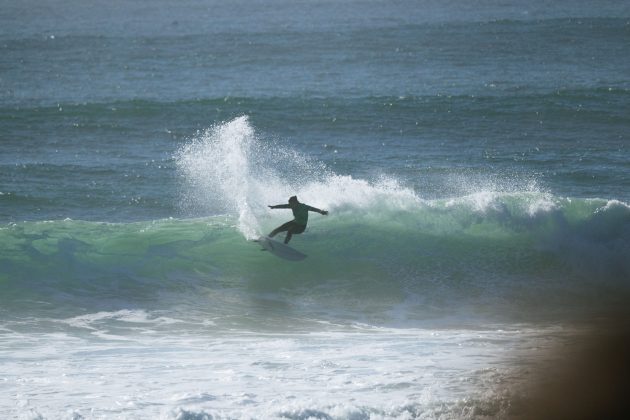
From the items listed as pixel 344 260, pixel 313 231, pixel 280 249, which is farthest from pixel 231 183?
pixel 344 260

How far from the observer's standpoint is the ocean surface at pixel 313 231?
11.2 metres

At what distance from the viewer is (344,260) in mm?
16844

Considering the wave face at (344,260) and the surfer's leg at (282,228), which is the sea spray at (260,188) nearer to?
the wave face at (344,260)

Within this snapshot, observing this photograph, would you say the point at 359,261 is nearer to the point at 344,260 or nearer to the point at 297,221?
the point at 344,260

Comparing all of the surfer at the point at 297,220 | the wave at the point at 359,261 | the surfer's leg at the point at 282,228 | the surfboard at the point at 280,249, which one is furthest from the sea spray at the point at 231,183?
the surfer at the point at 297,220

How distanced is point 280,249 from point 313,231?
3.75 ft

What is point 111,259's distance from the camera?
16672mm

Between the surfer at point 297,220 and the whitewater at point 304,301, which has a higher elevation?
the surfer at point 297,220

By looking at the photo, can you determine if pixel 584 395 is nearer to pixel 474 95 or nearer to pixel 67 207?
pixel 67 207

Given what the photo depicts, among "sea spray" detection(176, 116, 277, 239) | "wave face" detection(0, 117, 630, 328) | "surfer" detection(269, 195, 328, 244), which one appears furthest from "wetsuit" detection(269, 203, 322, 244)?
"sea spray" detection(176, 116, 277, 239)

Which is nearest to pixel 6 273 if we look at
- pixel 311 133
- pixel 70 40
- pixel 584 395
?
pixel 584 395

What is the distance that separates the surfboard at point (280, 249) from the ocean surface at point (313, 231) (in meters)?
0.21

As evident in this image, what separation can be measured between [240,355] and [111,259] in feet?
17.2

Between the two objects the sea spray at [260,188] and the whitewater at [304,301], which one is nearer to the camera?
the whitewater at [304,301]
